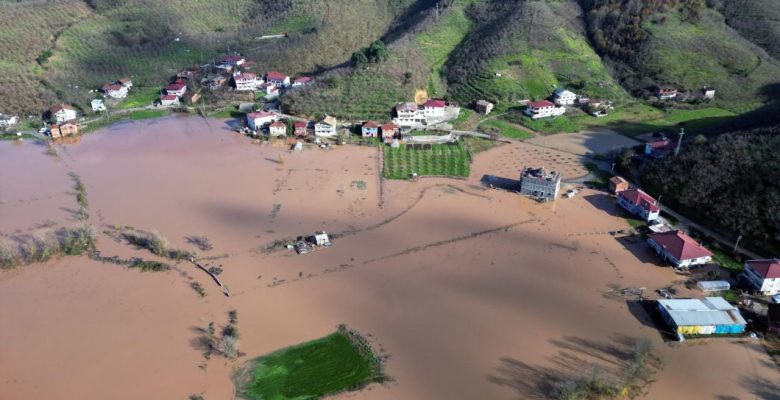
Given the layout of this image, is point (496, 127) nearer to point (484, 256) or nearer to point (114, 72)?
point (484, 256)

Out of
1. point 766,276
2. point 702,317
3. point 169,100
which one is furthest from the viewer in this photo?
point 169,100

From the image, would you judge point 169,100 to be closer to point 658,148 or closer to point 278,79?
point 278,79

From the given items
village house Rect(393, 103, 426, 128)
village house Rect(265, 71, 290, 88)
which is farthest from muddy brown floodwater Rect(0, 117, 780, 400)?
village house Rect(265, 71, 290, 88)

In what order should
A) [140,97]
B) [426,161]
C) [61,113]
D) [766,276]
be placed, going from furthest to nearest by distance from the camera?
[140,97] < [61,113] < [426,161] < [766,276]

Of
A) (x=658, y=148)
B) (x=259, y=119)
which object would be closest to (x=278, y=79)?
(x=259, y=119)

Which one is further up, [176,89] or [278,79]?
[278,79]

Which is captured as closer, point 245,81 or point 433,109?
point 433,109

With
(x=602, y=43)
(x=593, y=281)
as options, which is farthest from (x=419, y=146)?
(x=602, y=43)
